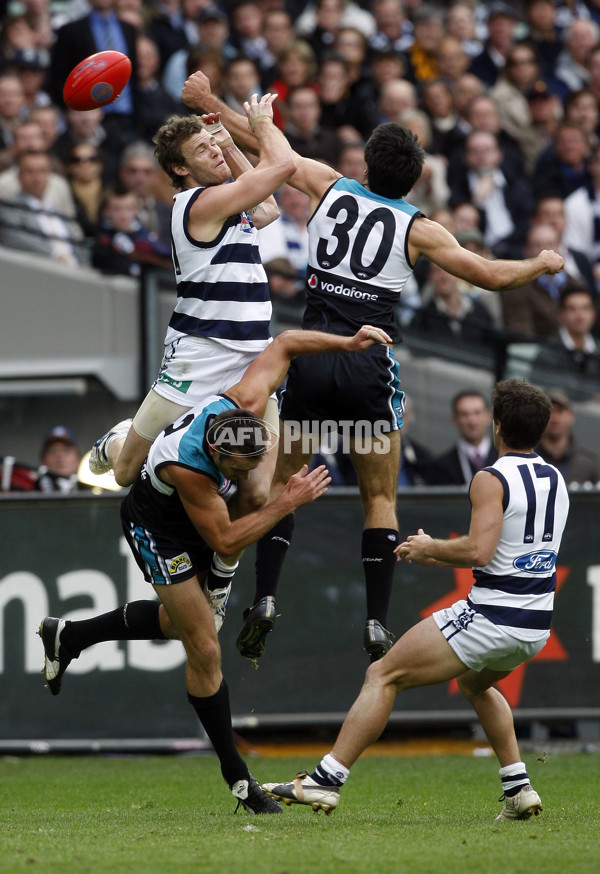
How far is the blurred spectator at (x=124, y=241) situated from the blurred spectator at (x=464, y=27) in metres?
5.64

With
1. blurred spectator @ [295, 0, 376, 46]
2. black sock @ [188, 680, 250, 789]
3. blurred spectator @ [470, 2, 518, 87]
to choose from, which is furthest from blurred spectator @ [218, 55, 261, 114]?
black sock @ [188, 680, 250, 789]

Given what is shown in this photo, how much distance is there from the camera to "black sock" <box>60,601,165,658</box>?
7523 mm

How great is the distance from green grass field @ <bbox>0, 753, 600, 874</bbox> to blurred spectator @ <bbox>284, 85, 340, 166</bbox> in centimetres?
588

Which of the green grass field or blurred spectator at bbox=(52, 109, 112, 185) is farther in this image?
blurred spectator at bbox=(52, 109, 112, 185)

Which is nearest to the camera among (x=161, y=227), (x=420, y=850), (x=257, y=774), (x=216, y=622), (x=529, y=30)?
(x=420, y=850)

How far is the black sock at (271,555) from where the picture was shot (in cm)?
738

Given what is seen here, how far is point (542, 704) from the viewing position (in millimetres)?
9961

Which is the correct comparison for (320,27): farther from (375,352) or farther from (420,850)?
(420,850)

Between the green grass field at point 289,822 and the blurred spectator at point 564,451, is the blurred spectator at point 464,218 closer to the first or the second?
the blurred spectator at point 564,451

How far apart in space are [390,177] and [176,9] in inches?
346

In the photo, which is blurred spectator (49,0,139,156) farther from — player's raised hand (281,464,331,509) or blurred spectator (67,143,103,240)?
player's raised hand (281,464,331,509)

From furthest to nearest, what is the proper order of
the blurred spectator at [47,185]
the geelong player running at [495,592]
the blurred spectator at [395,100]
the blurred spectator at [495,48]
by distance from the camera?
the blurred spectator at [495,48] → the blurred spectator at [395,100] → the blurred spectator at [47,185] → the geelong player running at [495,592]

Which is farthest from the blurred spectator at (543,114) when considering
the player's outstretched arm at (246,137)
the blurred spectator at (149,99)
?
the player's outstretched arm at (246,137)

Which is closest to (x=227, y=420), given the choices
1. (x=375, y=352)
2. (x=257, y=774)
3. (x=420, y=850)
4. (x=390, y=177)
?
(x=375, y=352)
